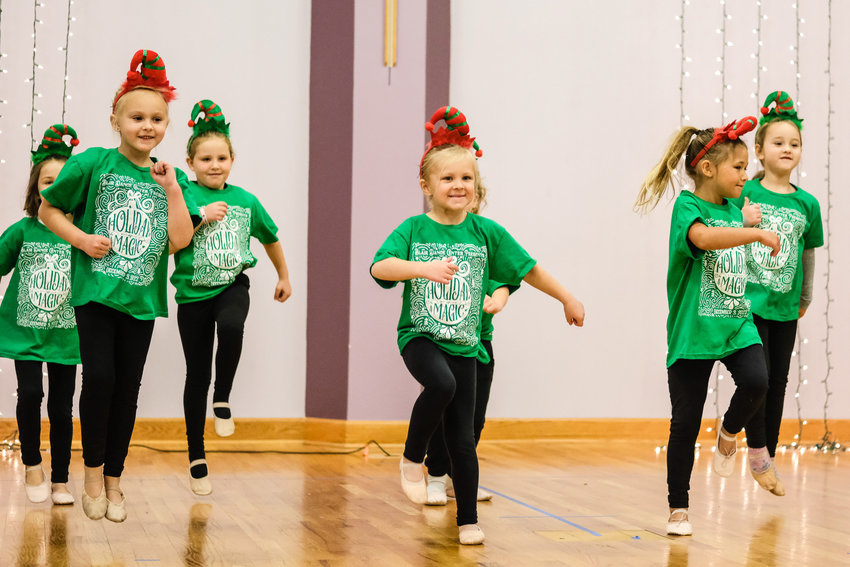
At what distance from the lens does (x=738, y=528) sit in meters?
2.85

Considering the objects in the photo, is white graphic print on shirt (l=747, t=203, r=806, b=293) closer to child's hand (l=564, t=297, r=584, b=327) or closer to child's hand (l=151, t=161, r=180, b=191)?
child's hand (l=564, t=297, r=584, b=327)

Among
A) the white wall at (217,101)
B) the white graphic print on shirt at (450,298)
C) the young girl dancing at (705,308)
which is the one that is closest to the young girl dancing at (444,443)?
the white graphic print on shirt at (450,298)

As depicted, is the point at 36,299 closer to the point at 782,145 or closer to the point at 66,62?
the point at 66,62

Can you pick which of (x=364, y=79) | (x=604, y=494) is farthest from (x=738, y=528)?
(x=364, y=79)

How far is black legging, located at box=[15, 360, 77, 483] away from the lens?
312 cm

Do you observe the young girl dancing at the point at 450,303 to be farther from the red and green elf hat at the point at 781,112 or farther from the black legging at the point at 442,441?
the red and green elf hat at the point at 781,112

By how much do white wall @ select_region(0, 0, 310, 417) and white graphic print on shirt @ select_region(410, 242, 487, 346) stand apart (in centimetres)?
217

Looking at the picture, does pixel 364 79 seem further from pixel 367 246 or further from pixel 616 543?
pixel 616 543

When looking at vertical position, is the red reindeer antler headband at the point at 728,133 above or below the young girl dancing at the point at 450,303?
above

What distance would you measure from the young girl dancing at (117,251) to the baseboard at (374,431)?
76.2 inches

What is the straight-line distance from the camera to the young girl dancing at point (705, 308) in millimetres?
2807

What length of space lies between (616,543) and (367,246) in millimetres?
2280

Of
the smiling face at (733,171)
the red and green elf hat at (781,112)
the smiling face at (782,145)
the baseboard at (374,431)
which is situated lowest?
the baseboard at (374,431)

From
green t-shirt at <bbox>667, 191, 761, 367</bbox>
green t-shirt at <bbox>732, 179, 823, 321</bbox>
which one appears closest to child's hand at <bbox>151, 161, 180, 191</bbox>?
green t-shirt at <bbox>667, 191, 761, 367</bbox>
